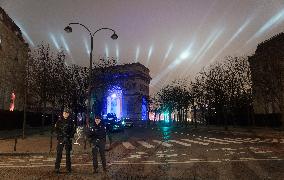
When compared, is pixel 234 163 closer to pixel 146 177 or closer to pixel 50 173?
pixel 146 177

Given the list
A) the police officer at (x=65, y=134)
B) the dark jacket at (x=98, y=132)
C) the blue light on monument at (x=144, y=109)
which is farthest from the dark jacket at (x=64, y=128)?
the blue light on monument at (x=144, y=109)

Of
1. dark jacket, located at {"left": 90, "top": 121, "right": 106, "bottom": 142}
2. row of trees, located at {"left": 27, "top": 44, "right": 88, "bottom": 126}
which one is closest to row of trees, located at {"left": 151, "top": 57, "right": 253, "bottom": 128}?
row of trees, located at {"left": 27, "top": 44, "right": 88, "bottom": 126}

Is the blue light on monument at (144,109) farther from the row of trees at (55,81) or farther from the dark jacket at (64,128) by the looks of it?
the dark jacket at (64,128)

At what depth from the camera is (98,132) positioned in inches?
390

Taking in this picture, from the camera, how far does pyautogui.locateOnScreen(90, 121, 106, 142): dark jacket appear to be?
388 inches

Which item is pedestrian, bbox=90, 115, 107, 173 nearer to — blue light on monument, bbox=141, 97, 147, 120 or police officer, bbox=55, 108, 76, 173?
police officer, bbox=55, 108, 76, 173

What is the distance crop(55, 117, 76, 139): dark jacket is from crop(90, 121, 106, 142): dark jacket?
609 mm

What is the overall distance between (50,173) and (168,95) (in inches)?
3230

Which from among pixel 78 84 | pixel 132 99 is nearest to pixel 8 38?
pixel 78 84

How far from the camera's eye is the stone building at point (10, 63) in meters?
45.6

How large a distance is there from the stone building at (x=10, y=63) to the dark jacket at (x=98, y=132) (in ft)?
119

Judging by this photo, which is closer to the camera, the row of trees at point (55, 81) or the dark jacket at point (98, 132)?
the dark jacket at point (98, 132)

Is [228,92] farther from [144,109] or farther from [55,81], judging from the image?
[144,109]

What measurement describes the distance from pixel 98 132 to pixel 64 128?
1028mm
